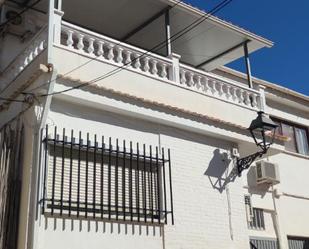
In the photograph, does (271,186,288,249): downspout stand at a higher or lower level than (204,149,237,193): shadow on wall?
lower

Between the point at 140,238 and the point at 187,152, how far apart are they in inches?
77.5

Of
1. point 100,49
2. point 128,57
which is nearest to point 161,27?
point 128,57

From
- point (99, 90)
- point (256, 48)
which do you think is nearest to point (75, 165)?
point (99, 90)

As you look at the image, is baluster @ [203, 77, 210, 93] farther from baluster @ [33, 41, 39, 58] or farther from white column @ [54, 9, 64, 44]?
baluster @ [33, 41, 39, 58]

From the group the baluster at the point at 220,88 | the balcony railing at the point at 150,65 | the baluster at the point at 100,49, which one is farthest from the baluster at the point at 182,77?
the baluster at the point at 100,49

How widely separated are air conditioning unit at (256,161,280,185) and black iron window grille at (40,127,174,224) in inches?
156

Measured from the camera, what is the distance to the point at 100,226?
25.9 feet

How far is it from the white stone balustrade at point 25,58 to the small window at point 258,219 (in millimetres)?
6327

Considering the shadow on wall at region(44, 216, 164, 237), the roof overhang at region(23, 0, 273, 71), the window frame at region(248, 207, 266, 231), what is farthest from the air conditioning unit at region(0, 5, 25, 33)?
the window frame at region(248, 207, 266, 231)

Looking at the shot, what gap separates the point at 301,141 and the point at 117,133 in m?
8.05

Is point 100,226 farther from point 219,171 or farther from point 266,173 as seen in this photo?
point 266,173

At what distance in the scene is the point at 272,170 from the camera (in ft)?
41.3

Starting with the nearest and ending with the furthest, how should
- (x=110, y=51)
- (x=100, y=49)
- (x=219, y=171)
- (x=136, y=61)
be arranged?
1. (x=100, y=49)
2. (x=110, y=51)
3. (x=136, y=61)
4. (x=219, y=171)

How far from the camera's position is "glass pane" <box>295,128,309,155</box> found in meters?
15.0
